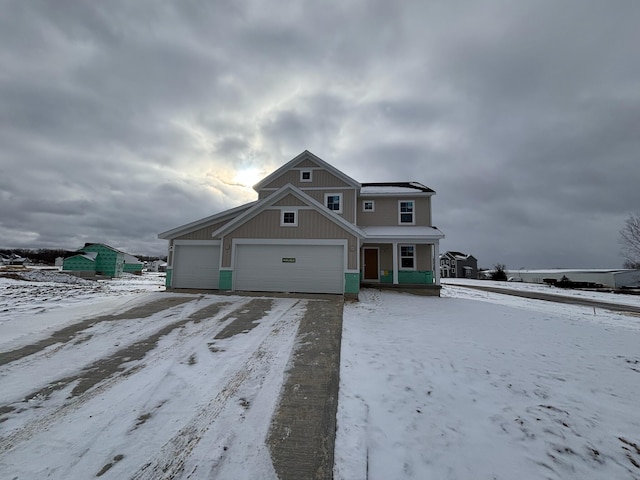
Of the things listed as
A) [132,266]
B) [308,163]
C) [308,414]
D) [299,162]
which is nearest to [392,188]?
[308,163]

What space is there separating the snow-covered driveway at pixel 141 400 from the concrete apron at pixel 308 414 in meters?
0.16

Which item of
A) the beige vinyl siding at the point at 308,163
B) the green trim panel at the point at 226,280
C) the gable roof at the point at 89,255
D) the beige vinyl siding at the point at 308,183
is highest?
the beige vinyl siding at the point at 308,163

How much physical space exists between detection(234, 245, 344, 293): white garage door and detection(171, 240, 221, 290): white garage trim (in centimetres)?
175

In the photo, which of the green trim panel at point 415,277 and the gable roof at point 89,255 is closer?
the green trim panel at point 415,277

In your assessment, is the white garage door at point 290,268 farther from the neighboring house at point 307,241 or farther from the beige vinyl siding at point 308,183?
the beige vinyl siding at point 308,183

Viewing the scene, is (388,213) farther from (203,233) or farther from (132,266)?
(132,266)

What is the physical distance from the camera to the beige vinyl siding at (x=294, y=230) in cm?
1312

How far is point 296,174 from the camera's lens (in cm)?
1797

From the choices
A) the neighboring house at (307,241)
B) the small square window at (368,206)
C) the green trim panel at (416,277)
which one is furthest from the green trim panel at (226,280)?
the green trim panel at (416,277)

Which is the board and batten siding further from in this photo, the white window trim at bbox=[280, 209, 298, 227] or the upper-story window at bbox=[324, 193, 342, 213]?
the upper-story window at bbox=[324, 193, 342, 213]

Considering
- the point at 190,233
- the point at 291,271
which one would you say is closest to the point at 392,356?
the point at 291,271

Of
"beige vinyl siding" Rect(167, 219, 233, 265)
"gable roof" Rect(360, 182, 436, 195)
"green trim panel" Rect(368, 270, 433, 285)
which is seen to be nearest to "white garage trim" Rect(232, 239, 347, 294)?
"beige vinyl siding" Rect(167, 219, 233, 265)

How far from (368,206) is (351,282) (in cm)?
794

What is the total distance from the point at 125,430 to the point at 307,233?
1049cm
